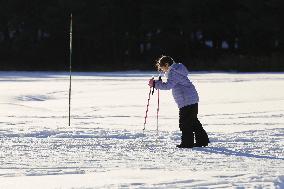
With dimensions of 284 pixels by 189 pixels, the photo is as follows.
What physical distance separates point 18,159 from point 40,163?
44 cm

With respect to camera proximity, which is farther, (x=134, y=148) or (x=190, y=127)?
(x=190, y=127)

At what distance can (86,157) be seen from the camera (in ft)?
29.3

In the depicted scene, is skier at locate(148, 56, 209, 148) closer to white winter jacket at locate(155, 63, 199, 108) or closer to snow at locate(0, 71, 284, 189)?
white winter jacket at locate(155, 63, 199, 108)

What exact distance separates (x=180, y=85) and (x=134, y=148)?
45.0 inches
